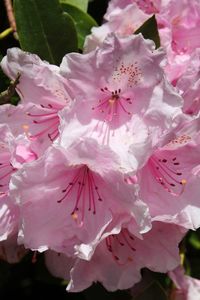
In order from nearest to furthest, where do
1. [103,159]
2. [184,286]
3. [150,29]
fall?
1. [103,159]
2. [150,29]
3. [184,286]

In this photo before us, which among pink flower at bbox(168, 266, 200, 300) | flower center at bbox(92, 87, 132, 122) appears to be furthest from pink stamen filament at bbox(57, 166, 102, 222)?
pink flower at bbox(168, 266, 200, 300)

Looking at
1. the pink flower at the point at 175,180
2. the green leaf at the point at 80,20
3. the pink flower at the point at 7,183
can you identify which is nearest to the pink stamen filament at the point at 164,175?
the pink flower at the point at 175,180

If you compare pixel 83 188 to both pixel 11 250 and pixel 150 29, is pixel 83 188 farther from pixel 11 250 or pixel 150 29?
pixel 150 29

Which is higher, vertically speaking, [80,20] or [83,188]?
[80,20]

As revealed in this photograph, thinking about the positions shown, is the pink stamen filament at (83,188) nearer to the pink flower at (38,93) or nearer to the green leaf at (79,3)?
the pink flower at (38,93)

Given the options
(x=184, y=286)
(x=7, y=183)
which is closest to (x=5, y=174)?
(x=7, y=183)

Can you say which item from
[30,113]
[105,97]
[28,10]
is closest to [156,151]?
[105,97]
